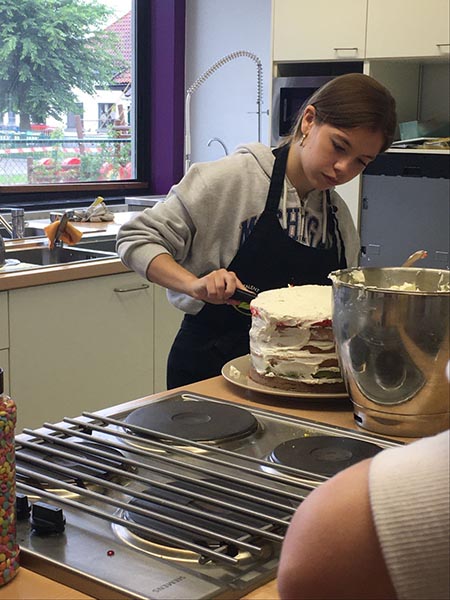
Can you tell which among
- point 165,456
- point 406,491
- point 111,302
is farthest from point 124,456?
point 111,302

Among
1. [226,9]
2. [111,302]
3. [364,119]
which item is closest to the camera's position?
[364,119]

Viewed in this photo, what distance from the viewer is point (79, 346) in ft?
8.99

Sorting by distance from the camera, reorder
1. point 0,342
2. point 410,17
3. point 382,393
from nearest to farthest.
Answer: point 382,393, point 0,342, point 410,17

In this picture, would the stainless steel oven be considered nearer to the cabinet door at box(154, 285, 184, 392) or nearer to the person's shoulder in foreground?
the person's shoulder in foreground

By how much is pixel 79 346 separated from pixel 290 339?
1.46m

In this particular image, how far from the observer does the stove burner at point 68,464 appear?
1040mm

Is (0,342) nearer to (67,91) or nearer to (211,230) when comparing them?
(211,230)

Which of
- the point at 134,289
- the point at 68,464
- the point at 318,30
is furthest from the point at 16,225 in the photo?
the point at 68,464

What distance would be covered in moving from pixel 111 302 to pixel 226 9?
1.85 metres

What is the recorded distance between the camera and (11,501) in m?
0.84

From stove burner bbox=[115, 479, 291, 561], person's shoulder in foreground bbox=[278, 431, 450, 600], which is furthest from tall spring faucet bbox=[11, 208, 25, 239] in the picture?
person's shoulder in foreground bbox=[278, 431, 450, 600]

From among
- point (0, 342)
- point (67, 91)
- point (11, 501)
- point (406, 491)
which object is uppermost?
point (67, 91)

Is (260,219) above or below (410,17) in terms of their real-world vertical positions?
below

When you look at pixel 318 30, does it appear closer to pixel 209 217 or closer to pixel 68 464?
pixel 209 217
